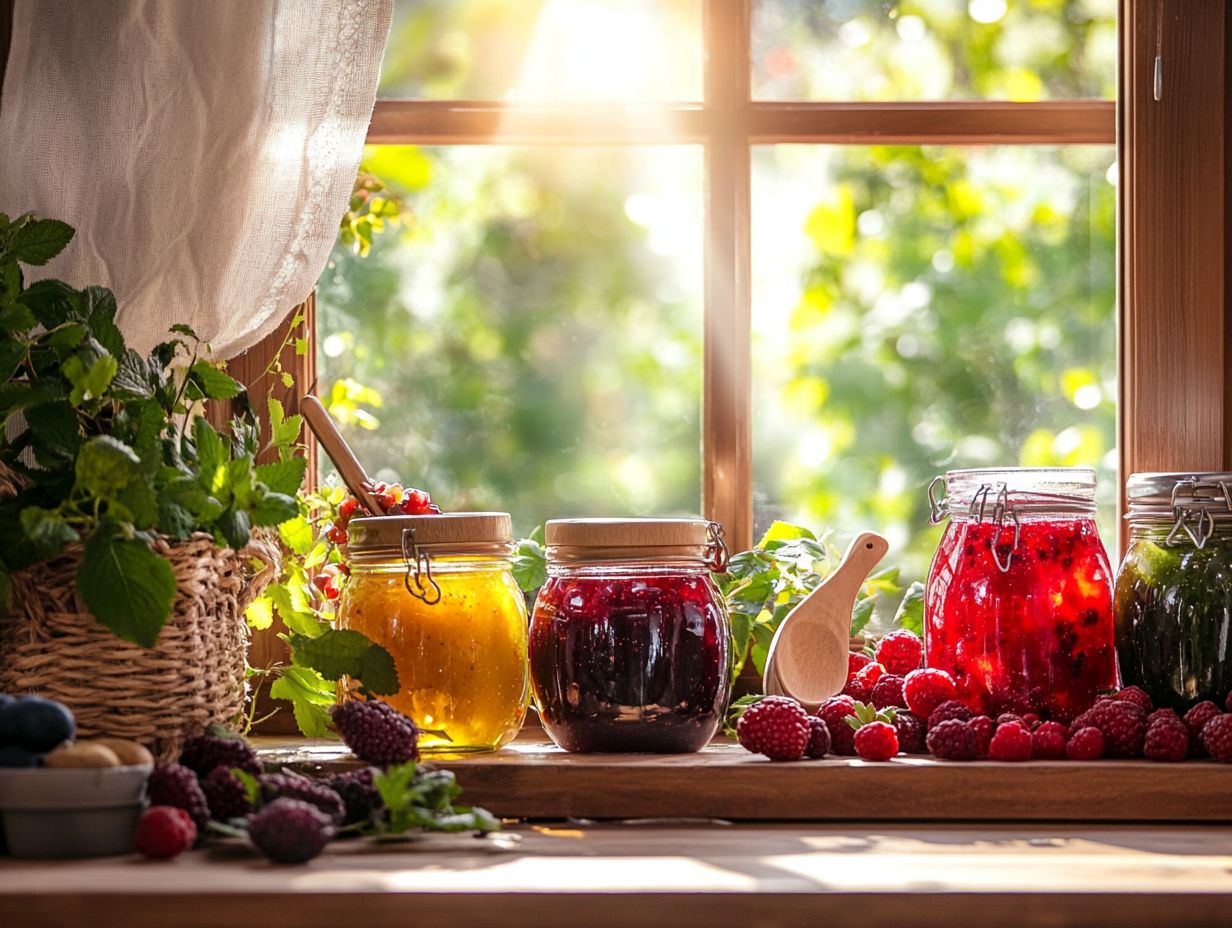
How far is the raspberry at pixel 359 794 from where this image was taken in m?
1.00

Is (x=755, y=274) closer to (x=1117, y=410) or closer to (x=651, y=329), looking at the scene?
(x=651, y=329)

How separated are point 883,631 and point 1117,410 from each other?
375 mm

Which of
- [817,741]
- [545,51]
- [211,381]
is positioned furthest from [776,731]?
[545,51]

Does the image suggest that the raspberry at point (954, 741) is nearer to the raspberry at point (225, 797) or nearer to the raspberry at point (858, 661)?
the raspberry at point (858, 661)

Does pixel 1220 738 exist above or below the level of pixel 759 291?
below

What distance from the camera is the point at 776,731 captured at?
113 cm

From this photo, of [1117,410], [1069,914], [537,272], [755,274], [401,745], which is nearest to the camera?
[1069,914]

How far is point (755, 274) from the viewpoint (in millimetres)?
1603

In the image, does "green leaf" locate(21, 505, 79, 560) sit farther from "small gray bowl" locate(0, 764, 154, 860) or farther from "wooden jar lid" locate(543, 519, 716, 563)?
"wooden jar lid" locate(543, 519, 716, 563)

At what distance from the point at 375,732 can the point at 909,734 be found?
48 cm

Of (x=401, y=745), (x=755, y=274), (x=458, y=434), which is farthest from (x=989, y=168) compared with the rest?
(x=401, y=745)

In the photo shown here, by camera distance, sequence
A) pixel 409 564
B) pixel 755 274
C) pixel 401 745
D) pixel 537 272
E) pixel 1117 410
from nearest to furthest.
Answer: pixel 401 745 → pixel 409 564 → pixel 1117 410 → pixel 755 274 → pixel 537 272

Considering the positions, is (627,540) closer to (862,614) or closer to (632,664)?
(632,664)

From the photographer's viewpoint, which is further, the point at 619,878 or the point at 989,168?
the point at 989,168
